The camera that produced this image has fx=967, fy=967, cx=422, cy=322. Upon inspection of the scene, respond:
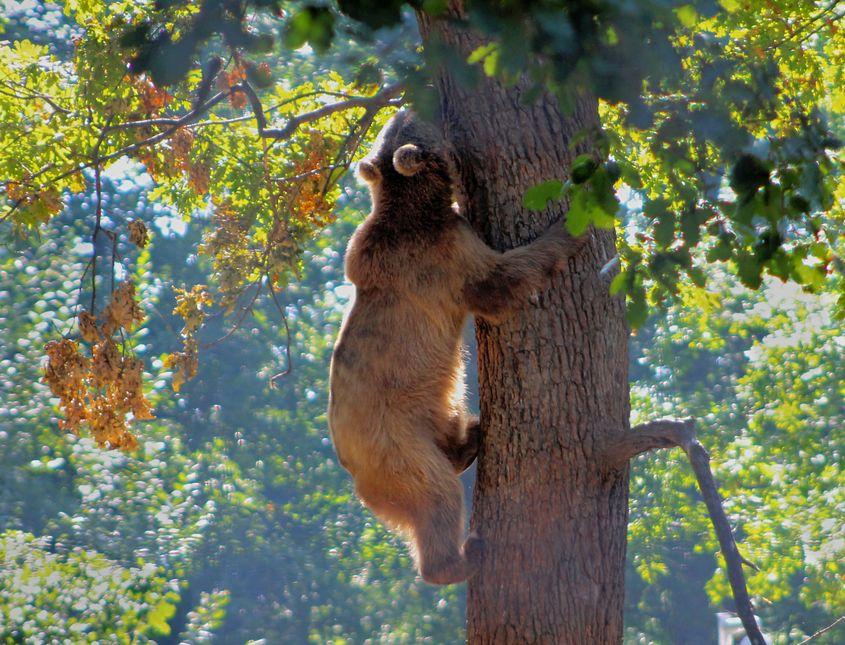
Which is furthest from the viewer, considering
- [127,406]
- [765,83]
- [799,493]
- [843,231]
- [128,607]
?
[799,493]

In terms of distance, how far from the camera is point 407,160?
4531 millimetres

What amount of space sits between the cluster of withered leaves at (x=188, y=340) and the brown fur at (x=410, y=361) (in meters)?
2.06

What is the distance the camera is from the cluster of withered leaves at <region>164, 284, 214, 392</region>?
21.4ft

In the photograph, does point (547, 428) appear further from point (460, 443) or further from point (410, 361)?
point (460, 443)

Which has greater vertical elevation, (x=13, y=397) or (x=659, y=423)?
(x=13, y=397)

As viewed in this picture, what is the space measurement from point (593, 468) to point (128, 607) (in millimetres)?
12431

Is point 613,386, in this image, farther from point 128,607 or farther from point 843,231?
point 128,607

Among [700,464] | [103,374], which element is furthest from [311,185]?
[700,464]

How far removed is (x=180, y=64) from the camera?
1.99 metres

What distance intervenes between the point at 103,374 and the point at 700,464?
12.7ft

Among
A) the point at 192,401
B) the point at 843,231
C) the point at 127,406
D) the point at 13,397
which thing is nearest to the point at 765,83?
Answer: the point at 843,231

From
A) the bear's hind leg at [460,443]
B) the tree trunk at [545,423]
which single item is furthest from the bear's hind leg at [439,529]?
the tree trunk at [545,423]

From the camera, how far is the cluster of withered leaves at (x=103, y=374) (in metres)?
5.84

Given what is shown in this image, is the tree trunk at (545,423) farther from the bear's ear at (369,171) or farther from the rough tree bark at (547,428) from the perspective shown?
the bear's ear at (369,171)
